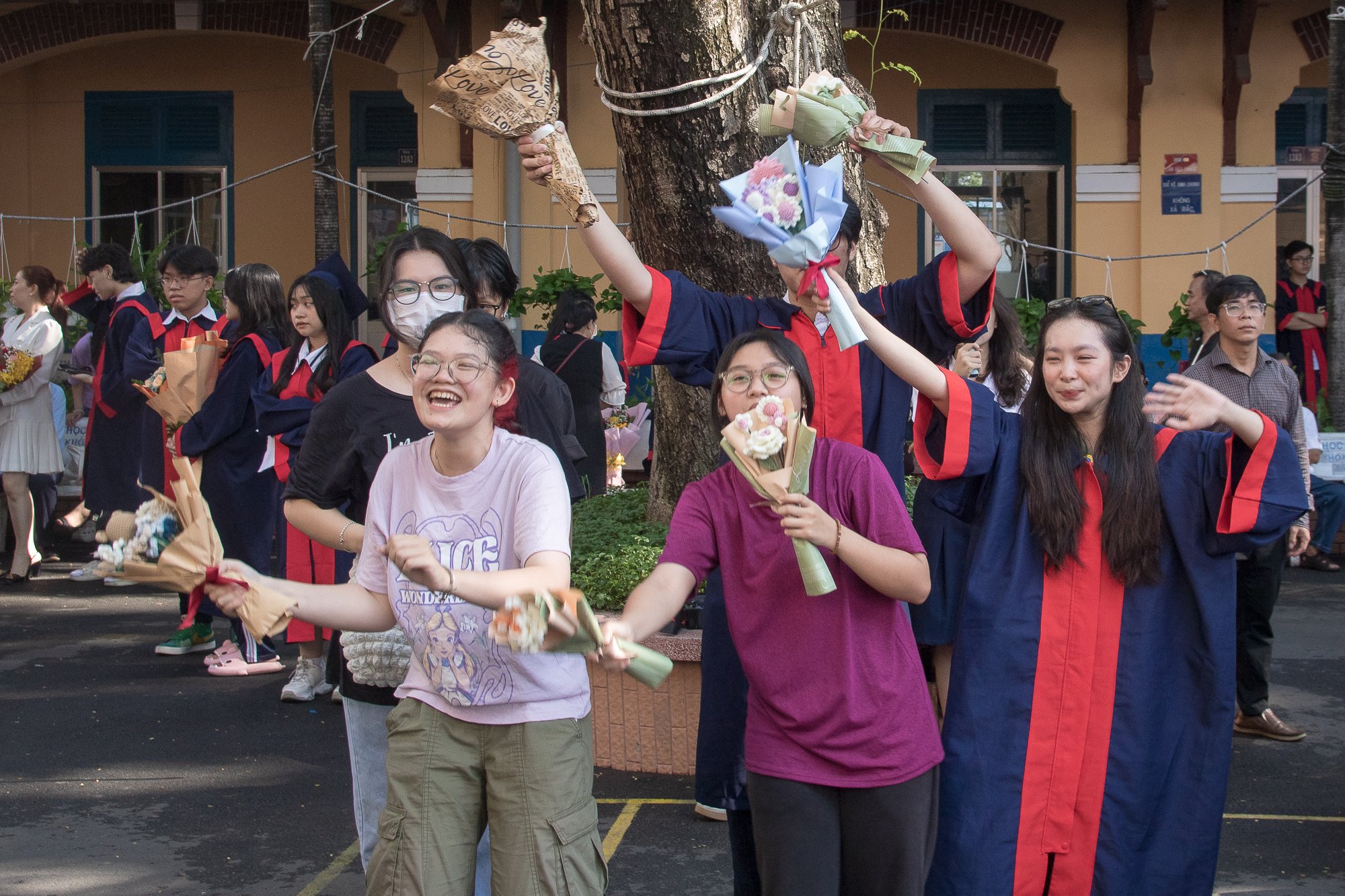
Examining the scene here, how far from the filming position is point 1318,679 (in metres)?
6.42

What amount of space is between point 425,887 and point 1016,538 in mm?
1403

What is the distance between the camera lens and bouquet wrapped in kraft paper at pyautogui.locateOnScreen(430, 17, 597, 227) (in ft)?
9.53

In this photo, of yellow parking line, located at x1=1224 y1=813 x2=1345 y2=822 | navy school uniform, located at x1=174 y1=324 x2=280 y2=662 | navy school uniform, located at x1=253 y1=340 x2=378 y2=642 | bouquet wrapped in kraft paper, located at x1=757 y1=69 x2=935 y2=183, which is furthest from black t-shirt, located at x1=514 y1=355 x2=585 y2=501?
navy school uniform, located at x1=174 y1=324 x2=280 y2=662

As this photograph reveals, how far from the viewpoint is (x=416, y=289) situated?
3.30 metres

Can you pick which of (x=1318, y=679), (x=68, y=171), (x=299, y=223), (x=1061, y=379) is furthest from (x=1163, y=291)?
(x=68, y=171)

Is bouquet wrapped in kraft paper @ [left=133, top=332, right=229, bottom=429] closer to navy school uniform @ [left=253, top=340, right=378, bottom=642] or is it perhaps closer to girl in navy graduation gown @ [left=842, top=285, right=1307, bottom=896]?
navy school uniform @ [left=253, top=340, right=378, bottom=642]

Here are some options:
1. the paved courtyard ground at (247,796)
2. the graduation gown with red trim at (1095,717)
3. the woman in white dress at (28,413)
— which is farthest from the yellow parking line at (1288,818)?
the woman in white dress at (28,413)

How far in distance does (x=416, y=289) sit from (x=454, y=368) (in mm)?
617

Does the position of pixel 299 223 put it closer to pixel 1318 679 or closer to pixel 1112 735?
pixel 1318 679

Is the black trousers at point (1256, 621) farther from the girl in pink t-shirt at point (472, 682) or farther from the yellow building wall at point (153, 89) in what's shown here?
the yellow building wall at point (153, 89)

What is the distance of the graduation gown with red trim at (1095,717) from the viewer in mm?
2914

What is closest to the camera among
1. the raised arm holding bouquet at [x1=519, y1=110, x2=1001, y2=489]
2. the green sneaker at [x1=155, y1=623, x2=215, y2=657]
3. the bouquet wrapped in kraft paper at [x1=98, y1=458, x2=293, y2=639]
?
the bouquet wrapped in kraft paper at [x1=98, y1=458, x2=293, y2=639]

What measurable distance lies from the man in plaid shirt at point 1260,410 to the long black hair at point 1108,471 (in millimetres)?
2598

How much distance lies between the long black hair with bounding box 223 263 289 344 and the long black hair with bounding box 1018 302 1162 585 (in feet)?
13.6
